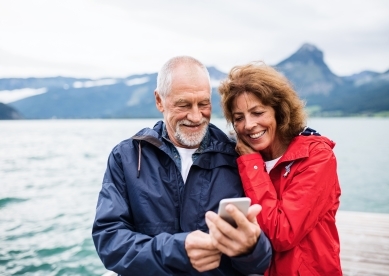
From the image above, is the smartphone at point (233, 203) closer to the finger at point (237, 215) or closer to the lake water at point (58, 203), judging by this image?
the finger at point (237, 215)

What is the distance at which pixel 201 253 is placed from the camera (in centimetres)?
187

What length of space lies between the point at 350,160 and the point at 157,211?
137ft

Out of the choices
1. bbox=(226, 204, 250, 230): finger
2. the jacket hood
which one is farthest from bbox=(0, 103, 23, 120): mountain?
bbox=(226, 204, 250, 230): finger

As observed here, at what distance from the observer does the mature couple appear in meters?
2.02

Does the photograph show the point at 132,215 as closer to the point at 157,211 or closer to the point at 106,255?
the point at 157,211

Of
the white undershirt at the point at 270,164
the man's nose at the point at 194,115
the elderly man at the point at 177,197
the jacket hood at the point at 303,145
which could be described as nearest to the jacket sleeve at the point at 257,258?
the elderly man at the point at 177,197

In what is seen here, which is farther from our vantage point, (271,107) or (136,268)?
(271,107)

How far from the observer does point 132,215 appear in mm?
2408

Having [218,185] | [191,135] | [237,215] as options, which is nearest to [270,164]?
[218,185]

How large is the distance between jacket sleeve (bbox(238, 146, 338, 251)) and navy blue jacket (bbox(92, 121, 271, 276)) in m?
0.18

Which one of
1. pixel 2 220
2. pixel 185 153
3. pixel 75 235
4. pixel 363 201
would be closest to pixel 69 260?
pixel 75 235

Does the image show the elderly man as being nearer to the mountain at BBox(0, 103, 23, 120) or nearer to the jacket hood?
the jacket hood

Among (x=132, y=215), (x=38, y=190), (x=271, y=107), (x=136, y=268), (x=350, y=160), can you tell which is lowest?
(x=350, y=160)

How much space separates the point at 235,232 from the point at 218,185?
0.79 meters
